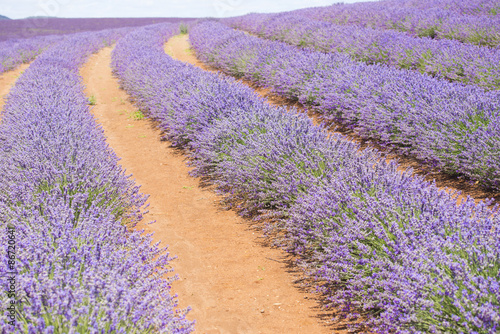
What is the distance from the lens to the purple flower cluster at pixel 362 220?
1972mm

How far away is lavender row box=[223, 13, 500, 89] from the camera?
6543 mm

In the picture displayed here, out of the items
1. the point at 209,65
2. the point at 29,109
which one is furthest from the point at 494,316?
the point at 209,65

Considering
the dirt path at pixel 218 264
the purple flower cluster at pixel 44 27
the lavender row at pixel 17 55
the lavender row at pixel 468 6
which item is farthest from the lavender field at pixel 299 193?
the purple flower cluster at pixel 44 27

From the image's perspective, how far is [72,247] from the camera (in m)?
2.30

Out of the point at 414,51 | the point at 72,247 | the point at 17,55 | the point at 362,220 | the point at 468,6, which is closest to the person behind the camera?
the point at 72,247

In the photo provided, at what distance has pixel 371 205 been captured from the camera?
8.89 ft

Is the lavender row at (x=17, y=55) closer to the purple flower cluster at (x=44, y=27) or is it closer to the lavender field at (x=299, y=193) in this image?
the lavender field at (x=299, y=193)

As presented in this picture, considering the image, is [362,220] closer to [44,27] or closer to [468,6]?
[468,6]

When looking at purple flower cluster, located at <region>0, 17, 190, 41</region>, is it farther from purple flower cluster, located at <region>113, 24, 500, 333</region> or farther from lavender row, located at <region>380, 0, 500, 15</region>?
purple flower cluster, located at <region>113, 24, 500, 333</region>

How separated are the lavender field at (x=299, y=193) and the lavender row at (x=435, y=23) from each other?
17.0 inches

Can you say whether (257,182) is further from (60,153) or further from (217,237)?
(60,153)

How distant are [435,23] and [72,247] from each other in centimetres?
1150

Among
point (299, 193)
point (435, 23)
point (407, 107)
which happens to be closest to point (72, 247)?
point (299, 193)

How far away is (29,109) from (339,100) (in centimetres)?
451
